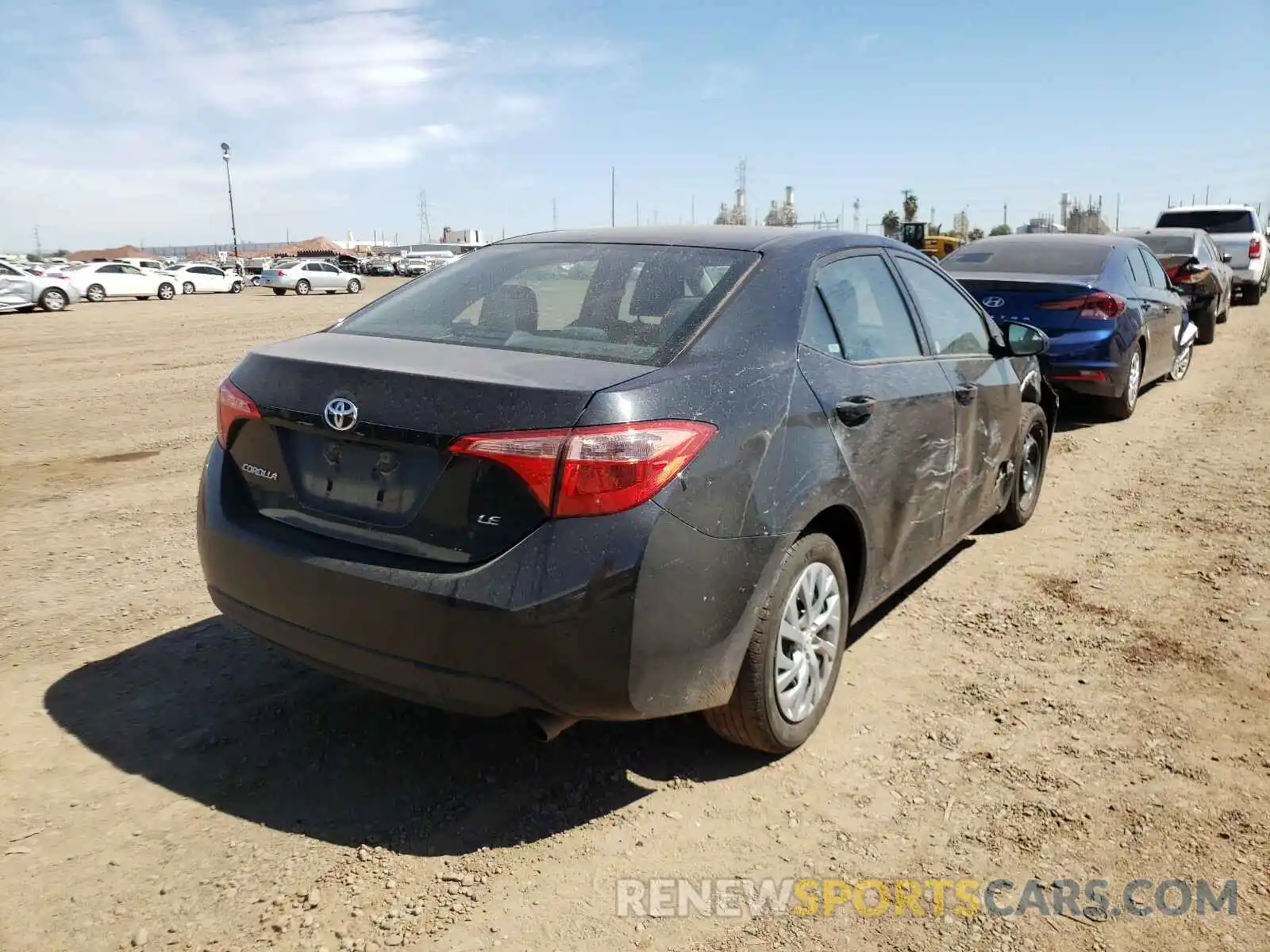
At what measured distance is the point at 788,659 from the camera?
127 inches

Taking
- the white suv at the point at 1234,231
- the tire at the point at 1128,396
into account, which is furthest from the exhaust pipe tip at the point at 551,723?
the white suv at the point at 1234,231

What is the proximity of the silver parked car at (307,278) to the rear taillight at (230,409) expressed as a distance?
42841 millimetres

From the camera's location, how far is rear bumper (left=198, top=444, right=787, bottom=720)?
8.43 ft

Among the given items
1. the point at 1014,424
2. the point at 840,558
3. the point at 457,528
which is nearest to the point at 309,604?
the point at 457,528

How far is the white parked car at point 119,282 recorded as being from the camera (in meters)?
35.8

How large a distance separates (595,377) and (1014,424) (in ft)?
10.8

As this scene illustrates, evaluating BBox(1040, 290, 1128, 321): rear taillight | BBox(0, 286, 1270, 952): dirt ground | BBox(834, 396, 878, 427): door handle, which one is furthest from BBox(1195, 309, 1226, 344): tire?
BBox(834, 396, 878, 427): door handle

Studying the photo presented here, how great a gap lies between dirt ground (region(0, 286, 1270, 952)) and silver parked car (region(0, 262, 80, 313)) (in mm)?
26552

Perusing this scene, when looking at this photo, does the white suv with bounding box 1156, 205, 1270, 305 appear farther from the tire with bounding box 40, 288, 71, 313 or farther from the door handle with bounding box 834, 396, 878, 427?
the tire with bounding box 40, 288, 71, 313

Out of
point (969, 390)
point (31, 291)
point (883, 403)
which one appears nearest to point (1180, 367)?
point (969, 390)

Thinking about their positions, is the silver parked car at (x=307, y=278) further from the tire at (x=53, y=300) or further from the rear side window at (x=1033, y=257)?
the rear side window at (x=1033, y=257)

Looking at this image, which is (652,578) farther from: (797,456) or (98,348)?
(98,348)

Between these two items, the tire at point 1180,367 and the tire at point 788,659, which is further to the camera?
the tire at point 1180,367

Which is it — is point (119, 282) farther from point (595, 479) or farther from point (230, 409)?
point (595, 479)
